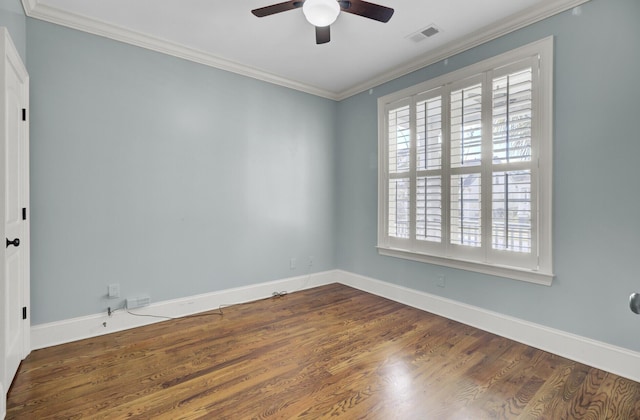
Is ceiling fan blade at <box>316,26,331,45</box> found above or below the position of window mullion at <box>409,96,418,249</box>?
above

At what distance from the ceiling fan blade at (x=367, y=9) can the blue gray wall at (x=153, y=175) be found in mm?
1899

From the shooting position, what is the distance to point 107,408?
1.79 meters

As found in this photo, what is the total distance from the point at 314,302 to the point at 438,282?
4.81ft

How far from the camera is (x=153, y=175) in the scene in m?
3.07

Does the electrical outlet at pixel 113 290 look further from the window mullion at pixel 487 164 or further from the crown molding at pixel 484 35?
the crown molding at pixel 484 35

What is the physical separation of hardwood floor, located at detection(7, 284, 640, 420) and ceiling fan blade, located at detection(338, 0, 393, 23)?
2571mm

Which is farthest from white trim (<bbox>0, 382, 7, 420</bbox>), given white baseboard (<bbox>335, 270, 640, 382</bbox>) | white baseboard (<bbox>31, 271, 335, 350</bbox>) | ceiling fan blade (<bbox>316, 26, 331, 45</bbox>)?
white baseboard (<bbox>335, 270, 640, 382</bbox>)

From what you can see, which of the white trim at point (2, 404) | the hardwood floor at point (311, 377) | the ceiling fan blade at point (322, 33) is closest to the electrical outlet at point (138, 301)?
the hardwood floor at point (311, 377)

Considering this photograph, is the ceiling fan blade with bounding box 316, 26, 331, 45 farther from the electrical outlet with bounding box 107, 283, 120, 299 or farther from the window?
the electrical outlet with bounding box 107, 283, 120, 299

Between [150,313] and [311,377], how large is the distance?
1.90 m

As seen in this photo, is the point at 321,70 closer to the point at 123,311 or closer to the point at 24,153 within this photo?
the point at 24,153

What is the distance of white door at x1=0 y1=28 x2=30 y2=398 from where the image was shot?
5.60ft

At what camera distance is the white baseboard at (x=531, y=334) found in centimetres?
216

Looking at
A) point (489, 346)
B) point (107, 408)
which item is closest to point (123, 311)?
point (107, 408)
